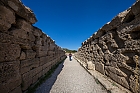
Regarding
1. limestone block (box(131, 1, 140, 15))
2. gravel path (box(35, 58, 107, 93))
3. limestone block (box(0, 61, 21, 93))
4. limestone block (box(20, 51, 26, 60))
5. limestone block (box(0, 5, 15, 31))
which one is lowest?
gravel path (box(35, 58, 107, 93))

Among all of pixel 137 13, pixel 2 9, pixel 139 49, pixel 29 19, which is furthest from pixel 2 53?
pixel 137 13

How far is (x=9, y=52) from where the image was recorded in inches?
87.7

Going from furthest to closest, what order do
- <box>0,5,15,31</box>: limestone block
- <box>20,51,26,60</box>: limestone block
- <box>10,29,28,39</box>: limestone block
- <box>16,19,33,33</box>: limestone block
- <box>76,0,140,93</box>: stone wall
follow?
<box>20,51,26,60</box>: limestone block → <box>16,19,33,33</box>: limestone block → <box>76,0,140,93</box>: stone wall → <box>10,29,28,39</box>: limestone block → <box>0,5,15,31</box>: limestone block

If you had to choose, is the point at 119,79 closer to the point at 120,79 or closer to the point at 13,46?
the point at 120,79

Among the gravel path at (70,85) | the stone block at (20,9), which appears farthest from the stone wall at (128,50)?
the stone block at (20,9)

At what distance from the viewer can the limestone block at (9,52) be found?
2033mm

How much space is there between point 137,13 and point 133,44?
2.73ft

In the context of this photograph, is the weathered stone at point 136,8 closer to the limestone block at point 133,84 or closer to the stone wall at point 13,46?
the limestone block at point 133,84

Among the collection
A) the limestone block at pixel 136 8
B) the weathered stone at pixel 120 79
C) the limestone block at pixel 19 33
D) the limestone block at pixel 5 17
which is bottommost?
the weathered stone at pixel 120 79

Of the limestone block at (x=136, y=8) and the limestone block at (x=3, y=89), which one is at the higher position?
the limestone block at (x=136, y=8)

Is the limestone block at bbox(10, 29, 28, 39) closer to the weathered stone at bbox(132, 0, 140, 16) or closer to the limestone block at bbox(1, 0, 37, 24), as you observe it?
the limestone block at bbox(1, 0, 37, 24)

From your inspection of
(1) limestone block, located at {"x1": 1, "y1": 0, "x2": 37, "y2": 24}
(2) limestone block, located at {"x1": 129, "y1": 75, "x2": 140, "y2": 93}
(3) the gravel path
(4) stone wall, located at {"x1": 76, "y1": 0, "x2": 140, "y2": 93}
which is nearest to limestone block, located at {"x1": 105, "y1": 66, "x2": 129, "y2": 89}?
(4) stone wall, located at {"x1": 76, "y1": 0, "x2": 140, "y2": 93}

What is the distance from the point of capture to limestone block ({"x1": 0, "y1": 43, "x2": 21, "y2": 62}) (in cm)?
Result: 203

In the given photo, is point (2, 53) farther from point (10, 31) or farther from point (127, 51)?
point (127, 51)
